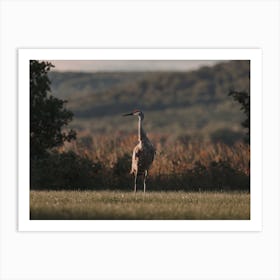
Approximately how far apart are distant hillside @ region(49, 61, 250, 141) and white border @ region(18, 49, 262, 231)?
2.83ft

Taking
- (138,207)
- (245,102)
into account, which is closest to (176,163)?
(245,102)

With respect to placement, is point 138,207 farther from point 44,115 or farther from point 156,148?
point 156,148

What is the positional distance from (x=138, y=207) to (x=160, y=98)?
5654 millimetres

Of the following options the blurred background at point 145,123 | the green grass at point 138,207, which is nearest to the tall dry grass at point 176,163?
the blurred background at point 145,123

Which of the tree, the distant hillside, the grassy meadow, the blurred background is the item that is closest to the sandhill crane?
the grassy meadow

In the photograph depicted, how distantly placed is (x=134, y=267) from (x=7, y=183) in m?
2.67

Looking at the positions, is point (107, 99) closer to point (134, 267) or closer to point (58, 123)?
point (58, 123)

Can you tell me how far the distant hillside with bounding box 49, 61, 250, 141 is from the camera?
1945 centimetres

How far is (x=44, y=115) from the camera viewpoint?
63.6 ft
